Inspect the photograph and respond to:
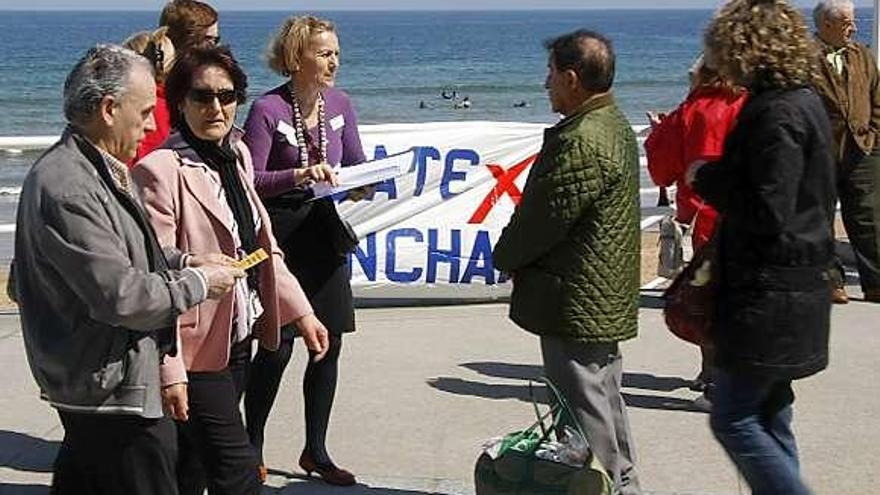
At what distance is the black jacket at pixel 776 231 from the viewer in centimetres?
441

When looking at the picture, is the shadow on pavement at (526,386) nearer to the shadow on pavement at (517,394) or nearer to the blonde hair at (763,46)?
the shadow on pavement at (517,394)

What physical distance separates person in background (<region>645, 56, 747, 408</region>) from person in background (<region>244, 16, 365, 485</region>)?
62.3 inches

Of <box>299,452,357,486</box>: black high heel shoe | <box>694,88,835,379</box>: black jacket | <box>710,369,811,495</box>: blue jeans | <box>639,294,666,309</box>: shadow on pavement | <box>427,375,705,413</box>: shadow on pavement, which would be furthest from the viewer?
<box>639,294,666,309</box>: shadow on pavement

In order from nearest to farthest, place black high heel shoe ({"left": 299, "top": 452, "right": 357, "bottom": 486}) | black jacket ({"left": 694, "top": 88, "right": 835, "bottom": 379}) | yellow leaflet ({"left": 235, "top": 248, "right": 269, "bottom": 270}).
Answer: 1. yellow leaflet ({"left": 235, "top": 248, "right": 269, "bottom": 270})
2. black jacket ({"left": 694, "top": 88, "right": 835, "bottom": 379})
3. black high heel shoe ({"left": 299, "top": 452, "right": 357, "bottom": 486})

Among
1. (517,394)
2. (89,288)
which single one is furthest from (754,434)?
(517,394)

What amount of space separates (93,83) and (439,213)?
5.87 meters

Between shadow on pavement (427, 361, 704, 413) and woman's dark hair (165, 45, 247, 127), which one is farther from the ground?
woman's dark hair (165, 45, 247, 127)

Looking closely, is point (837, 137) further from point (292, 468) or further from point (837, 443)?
point (292, 468)

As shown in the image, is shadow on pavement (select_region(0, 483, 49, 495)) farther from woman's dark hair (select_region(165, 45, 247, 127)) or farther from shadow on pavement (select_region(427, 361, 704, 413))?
shadow on pavement (select_region(427, 361, 704, 413))

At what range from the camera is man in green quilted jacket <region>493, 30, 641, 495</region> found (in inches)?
195

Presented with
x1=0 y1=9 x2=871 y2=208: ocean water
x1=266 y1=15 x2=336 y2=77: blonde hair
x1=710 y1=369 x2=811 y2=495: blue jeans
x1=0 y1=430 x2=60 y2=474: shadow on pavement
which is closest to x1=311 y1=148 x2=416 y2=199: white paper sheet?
x1=266 y1=15 x2=336 y2=77: blonde hair

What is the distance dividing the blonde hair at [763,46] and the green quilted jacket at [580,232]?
→ 1.80 ft

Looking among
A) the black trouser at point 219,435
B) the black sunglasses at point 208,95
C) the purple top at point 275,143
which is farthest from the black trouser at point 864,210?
the black trouser at point 219,435

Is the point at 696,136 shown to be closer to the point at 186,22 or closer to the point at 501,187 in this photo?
the point at 186,22
